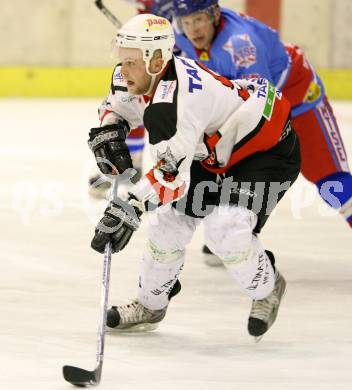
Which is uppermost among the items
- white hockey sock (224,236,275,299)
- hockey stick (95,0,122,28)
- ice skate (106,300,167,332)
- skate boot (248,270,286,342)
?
white hockey sock (224,236,275,299)

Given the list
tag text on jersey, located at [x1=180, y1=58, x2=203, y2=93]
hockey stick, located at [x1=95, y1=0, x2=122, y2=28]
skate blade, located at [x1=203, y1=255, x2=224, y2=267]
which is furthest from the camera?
hockey stick, located at [x1=95, y1=0, x2=122, y2=28]

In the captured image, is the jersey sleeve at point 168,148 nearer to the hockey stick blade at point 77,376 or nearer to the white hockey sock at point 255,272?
the white hockey sock at point 255,272

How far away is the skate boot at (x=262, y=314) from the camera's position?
133 inches

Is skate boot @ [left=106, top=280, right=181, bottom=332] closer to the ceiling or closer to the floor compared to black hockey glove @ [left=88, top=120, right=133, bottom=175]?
closer to the floor

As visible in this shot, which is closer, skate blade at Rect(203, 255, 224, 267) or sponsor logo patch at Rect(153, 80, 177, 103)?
sponsor logo patch at Rect(153, 80, 177, 103)

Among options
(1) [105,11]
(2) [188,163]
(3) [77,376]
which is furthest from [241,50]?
(1) [105,11]

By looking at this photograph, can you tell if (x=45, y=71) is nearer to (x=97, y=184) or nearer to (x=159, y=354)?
(x=97, y=184)

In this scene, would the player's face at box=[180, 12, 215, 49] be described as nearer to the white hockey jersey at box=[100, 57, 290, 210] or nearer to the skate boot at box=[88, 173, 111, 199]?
the white hockey jersey at box=[100, 57, 290, 210]

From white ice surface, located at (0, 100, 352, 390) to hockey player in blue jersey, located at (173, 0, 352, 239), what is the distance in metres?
0.37

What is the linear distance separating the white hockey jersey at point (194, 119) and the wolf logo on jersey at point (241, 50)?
0.73 meters

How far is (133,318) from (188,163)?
63 centimetres

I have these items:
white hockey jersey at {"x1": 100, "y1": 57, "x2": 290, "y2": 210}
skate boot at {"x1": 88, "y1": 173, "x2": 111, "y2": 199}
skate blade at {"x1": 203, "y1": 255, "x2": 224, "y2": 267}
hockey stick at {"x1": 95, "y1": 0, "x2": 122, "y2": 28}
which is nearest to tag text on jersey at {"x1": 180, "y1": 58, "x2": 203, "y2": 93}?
white hockey jersey at {"x1": 100, "y1": 57, "x2": 290, "y2": 210}

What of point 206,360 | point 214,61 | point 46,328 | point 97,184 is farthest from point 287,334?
point 97,184

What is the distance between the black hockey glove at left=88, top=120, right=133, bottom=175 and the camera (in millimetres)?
3496
